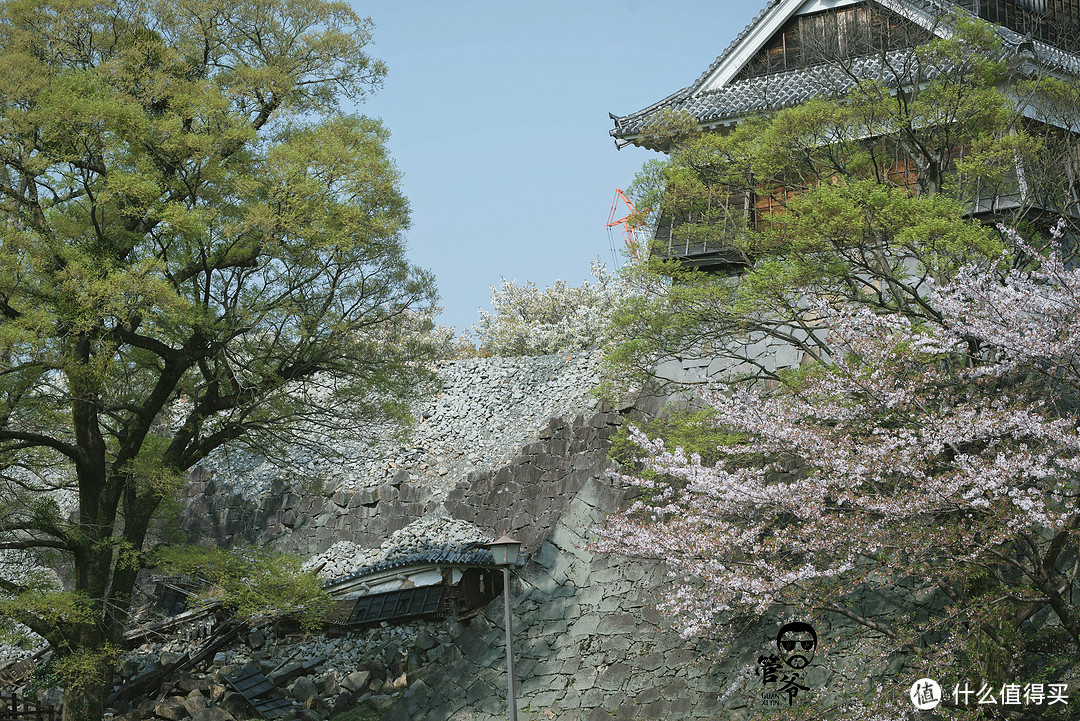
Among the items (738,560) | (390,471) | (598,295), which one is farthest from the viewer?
(598,295)

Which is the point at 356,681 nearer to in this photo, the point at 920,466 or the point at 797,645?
the point at 797,645

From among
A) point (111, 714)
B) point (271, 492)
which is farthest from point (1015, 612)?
point (271, 492)

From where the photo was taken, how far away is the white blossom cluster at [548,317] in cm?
2727

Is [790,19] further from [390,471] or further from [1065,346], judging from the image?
[390,471]

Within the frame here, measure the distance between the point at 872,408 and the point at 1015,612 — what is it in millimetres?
2543

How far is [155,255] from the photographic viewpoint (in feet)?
38.9

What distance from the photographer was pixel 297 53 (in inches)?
521

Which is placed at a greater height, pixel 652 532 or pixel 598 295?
pixel 598 295

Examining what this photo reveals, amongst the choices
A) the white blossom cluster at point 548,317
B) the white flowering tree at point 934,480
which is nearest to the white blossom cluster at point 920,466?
the white flowering tree at point 934,480

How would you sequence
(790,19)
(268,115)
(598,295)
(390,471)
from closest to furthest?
(268,115) < (790,19) < (390,471) < (598,295)
